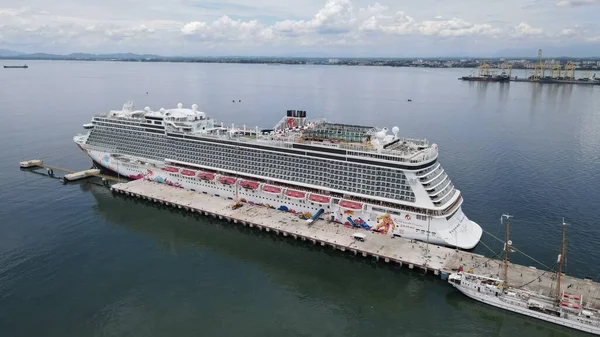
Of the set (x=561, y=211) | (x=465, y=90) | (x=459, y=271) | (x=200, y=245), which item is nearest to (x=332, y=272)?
(x=459, y=271)

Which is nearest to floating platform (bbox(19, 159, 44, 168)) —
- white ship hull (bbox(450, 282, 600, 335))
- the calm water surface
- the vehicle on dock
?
the calm water surface

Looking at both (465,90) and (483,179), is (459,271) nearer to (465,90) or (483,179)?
(483,179)

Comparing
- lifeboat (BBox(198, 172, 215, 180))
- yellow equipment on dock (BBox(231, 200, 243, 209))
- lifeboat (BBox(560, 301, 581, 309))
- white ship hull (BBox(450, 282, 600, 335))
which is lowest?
white ship hull (BBox(450, 282, 600, 335))

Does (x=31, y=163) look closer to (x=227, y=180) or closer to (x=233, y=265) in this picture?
(x=227, y=180)

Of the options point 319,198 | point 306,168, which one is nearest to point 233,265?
point 319,198

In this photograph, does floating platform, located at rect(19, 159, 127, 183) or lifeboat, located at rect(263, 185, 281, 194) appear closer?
lifeboat, located at rect(263, 185, 281, 194)

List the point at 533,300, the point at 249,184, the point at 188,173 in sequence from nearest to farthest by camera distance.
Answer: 1. the point at 533,300
2. the point at 249,184
3. the point at 188,173

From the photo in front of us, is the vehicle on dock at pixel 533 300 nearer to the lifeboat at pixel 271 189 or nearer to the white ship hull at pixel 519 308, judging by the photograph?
the white ship hull at pixel 519 308

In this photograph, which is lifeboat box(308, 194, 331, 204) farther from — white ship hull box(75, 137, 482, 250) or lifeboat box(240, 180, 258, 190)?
lifeboat box(240, 180, 258, 190)
